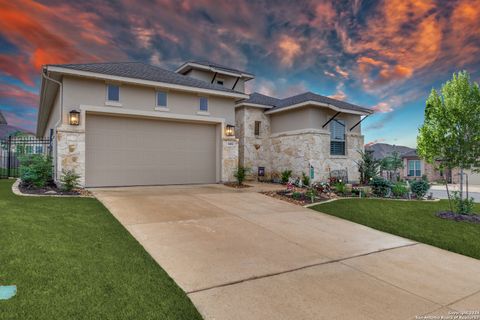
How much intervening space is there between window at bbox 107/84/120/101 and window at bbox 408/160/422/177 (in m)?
31.1

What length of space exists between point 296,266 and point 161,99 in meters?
10.4

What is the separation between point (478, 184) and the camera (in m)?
24.1

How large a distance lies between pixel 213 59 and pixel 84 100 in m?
12.1

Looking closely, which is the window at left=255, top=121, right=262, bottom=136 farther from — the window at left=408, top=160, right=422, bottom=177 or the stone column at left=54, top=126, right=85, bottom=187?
Result: the window at left=408, top=160, right=422, bottom=177

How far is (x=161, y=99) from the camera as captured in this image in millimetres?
12250

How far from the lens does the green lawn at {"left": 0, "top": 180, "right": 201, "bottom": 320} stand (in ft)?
8.01

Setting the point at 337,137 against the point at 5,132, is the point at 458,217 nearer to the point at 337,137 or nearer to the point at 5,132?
the point at 337,137

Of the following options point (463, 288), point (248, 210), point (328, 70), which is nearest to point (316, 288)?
point (463, 288)

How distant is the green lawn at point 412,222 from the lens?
19.2 ft

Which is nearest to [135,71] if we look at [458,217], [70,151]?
[70,151]

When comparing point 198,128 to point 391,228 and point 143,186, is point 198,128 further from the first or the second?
point 391,228

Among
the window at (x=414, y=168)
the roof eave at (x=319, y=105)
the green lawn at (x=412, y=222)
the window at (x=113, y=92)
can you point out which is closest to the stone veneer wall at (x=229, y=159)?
the roof eave at (x=319, y=105)

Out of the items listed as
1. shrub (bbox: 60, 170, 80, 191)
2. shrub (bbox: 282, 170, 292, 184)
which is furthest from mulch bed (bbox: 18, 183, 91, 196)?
shrub (bbox: 282, 170, 292, 184)

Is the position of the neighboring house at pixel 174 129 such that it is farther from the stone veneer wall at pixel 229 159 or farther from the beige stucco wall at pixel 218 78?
the beige stucco wall at pixel 218 78
